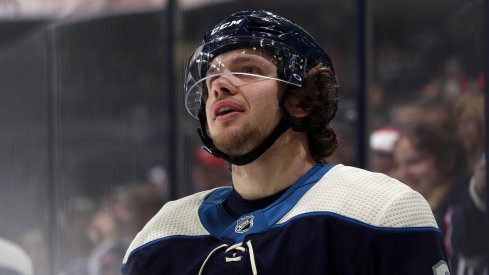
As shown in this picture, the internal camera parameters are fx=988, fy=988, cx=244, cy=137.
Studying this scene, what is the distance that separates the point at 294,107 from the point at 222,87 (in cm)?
13

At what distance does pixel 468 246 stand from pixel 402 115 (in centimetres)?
36

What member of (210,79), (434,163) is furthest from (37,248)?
(210,79)

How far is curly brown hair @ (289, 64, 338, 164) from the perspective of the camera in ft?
5.49

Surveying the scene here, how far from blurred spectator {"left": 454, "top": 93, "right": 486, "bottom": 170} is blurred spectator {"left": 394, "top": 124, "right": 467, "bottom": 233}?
3 cm

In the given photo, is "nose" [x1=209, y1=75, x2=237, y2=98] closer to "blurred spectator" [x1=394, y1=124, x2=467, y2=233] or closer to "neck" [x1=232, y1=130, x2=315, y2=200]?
"neck" [x1=232, y1=130, x2=315, y2=200]

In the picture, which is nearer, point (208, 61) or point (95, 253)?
point (208, 61)

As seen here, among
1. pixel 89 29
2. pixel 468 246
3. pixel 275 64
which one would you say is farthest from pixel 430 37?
pixel 89 29

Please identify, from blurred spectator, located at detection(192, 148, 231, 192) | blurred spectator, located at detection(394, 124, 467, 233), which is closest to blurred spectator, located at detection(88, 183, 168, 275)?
blurred spectator, located at detection(192, 148, 231, 192)

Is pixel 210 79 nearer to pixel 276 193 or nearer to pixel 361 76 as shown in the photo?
pixel 276 193

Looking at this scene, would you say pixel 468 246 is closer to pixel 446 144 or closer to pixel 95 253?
pixel 446 144

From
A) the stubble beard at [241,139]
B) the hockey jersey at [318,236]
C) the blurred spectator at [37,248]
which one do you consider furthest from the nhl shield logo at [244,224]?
the blurred spectator at [37,248]

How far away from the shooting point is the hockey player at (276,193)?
145cm

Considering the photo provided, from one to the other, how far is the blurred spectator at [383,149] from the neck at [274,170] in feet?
2.73

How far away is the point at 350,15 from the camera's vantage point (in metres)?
2.50
